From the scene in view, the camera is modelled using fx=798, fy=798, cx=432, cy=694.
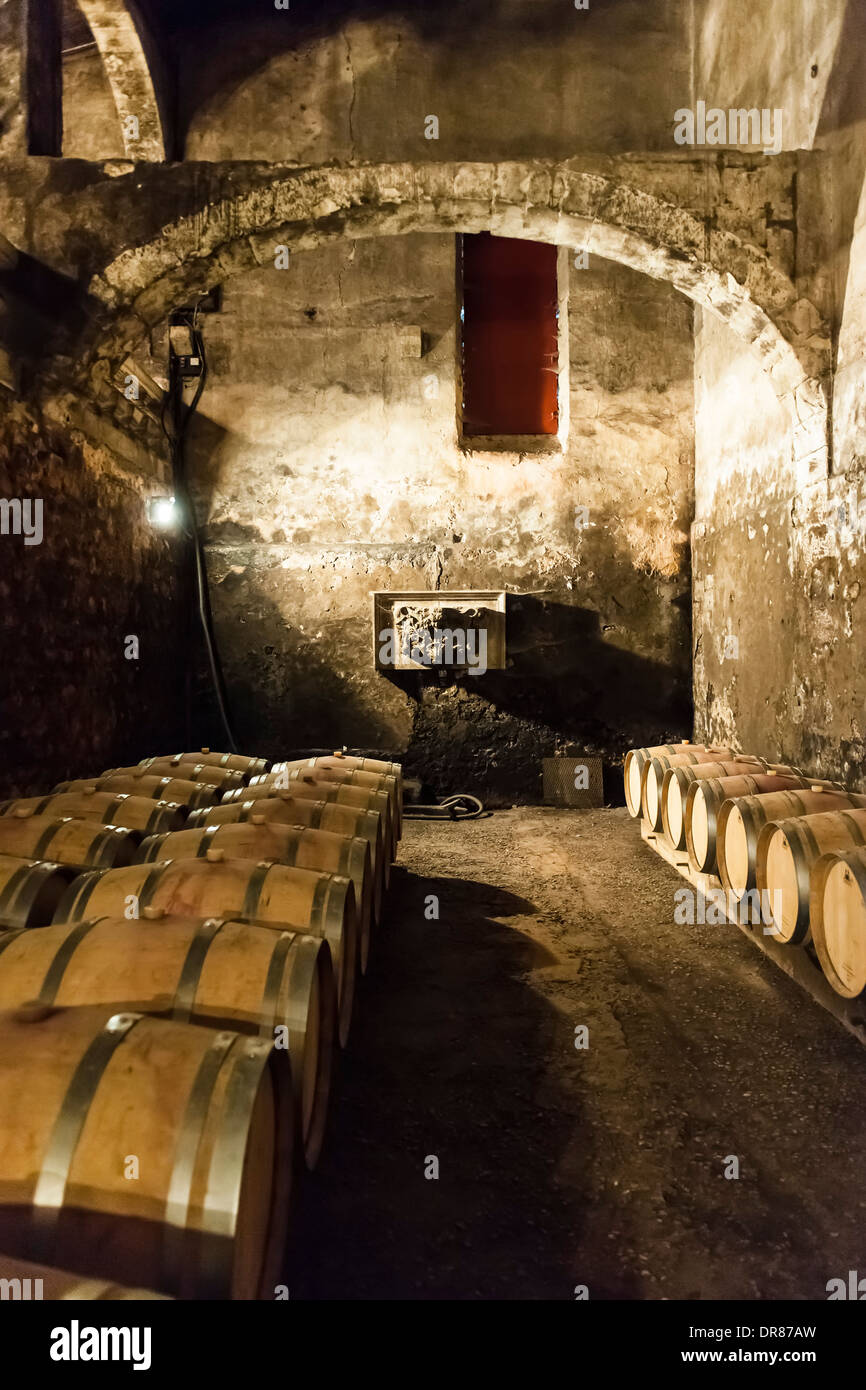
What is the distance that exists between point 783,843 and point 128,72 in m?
7.93

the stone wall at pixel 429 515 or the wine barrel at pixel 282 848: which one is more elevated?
the stone wall at pixel 429 515

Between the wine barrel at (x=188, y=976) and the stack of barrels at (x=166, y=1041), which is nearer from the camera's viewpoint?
the stack of barrels at (x=166, y=1041)

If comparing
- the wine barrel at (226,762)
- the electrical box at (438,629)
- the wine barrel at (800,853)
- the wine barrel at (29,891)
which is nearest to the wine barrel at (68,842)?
the wine barrel at (29,891)

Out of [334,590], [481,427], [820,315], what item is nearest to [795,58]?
[820,315]

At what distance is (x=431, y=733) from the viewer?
26.5 ft

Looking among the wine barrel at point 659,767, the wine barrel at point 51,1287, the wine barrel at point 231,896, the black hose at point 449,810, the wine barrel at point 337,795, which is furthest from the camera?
the black hose at point 449,810

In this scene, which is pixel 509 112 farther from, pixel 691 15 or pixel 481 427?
pixel 481 427

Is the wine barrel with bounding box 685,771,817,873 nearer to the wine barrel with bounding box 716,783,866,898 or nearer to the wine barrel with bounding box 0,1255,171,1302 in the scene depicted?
the wine barrel with bounding box 716,783,866,898

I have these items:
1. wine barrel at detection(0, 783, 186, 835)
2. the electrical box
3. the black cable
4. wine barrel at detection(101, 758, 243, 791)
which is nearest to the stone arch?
the black cable

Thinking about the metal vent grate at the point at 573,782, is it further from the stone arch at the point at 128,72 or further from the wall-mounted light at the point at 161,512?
the stone arch at the point at 128,72

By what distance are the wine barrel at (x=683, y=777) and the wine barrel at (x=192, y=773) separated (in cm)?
288

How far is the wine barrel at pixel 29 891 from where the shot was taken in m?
2.73

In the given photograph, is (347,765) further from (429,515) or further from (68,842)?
(429,515)

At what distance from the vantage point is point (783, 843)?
355 cm
